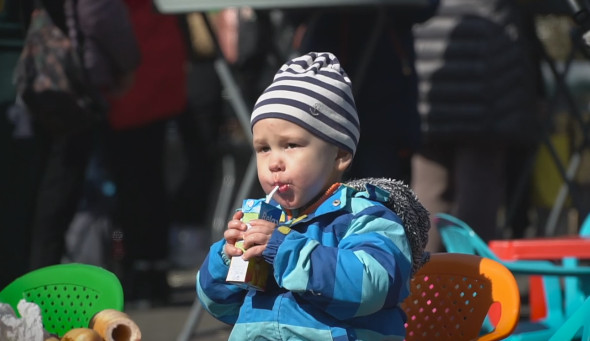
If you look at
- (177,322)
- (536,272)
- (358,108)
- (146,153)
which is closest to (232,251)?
(536,272)

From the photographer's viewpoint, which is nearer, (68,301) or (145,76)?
(68,301)

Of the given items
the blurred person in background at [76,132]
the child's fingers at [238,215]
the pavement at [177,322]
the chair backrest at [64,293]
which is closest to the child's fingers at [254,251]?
the child's fingers at [238,215]

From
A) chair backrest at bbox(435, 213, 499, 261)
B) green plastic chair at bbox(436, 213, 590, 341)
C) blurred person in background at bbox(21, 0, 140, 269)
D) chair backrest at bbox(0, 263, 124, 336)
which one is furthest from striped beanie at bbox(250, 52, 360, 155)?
blurred person in background at bbox(21, 0, 140, 269)

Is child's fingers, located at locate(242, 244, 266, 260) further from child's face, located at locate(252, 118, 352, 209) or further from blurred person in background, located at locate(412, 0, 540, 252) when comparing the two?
blurred person in background, located at locate(412, 0, 540, 252)

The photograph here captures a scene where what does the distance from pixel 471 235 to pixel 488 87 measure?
5.45ft

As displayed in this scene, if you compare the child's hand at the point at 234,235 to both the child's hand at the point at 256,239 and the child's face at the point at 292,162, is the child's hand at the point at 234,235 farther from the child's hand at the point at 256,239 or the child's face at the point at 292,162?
the child's face at the point at 292,162

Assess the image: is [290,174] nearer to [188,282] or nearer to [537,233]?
[188,282]

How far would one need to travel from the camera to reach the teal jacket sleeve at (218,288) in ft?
9.00

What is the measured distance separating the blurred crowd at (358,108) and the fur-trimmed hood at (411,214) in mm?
1665

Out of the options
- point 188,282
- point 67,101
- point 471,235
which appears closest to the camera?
point 471,235

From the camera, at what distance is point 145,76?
6.42 meters

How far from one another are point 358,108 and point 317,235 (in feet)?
7.79

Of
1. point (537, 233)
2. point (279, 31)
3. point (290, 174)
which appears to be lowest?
point (537, 233)

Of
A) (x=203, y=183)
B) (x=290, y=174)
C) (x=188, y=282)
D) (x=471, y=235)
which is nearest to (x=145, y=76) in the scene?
(x=188, y=282)
